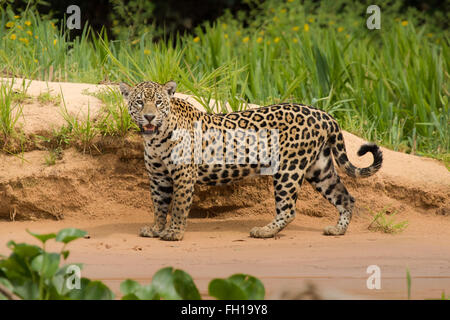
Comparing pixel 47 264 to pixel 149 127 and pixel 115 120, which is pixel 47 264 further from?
pixel 115 120

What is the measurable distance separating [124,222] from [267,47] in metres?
3.78

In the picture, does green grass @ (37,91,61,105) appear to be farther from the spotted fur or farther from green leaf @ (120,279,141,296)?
green leaf @ (120,279,141,296)

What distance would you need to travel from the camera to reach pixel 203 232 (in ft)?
21.4

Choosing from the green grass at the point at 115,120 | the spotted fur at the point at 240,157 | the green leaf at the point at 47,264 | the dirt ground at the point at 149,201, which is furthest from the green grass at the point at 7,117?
the green leaf at the point at 47,264

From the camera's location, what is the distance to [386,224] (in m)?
6.40

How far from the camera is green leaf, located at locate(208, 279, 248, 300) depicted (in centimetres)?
293

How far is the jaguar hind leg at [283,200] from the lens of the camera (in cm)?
620

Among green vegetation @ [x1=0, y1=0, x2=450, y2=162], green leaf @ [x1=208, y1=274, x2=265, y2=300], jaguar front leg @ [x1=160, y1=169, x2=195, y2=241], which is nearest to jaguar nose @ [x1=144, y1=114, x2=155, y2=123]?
jaguar front leg @ [x1=160, y1=169, x2=195, y2=241]

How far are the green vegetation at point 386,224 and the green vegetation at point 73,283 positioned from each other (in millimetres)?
3541

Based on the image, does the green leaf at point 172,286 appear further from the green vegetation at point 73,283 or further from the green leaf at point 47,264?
the green leaf at point 47,264

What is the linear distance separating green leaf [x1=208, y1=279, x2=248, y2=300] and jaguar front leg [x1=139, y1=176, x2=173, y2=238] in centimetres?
333

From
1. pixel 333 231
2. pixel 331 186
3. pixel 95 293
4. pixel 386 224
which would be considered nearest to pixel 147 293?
pixel 95 293
